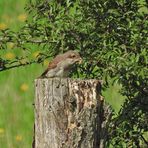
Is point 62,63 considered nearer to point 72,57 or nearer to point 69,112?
point 72,57

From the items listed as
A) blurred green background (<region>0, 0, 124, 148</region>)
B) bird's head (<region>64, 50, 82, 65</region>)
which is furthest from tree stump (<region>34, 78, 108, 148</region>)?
blurred green background (<region>0, 0, 124, 148</region>)

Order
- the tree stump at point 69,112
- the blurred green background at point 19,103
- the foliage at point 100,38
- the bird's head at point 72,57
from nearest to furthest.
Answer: the tree stump at point 69,112 → the bird's head at point 72,57 → the foliage at point 100,38 → the blurred green background at point 19,103

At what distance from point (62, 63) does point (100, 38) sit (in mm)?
447

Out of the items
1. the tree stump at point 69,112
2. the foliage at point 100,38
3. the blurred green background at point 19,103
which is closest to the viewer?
the tree stump at point 69,112

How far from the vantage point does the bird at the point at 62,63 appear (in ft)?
23.2

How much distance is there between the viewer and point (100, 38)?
7328 millimetres

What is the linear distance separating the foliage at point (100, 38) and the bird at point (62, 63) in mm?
114

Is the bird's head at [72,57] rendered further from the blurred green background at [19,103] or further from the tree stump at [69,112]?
the blurred green background at [19,103]

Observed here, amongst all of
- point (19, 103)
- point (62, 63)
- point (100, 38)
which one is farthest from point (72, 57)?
point (19, 103)

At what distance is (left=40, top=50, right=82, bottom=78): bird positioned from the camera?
7059 mm

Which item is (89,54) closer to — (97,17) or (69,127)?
(97,17)

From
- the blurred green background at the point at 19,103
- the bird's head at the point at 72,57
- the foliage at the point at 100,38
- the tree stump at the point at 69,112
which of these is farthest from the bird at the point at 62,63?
the blurred green background at the point at 19,103

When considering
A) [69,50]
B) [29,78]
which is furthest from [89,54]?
[29,78]

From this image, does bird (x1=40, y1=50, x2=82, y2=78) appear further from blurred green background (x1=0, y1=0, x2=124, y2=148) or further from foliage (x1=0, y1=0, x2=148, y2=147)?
blurred green background (x1=0, y1=0, x2=124, y2=148)
